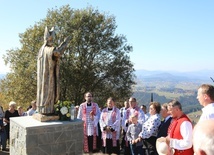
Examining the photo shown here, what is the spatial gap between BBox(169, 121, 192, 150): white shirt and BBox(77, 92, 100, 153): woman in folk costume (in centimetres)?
493

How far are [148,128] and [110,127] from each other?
2.38m

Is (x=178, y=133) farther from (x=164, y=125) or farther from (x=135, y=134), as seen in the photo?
(x=135, y=134)

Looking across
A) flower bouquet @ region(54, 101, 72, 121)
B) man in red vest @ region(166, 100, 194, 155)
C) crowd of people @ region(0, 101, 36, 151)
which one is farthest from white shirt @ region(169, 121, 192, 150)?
crowd of people @ region(0, 101, 36, 151)

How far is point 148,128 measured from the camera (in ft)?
20.4

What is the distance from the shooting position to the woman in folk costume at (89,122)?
8789 millimetres

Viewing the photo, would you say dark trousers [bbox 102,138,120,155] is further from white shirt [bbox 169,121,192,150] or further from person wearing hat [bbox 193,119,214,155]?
person wearing hat [bbox 193,119,214,155]

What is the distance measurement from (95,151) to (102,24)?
15.1 m

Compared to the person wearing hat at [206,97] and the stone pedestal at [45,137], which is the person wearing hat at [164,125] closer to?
the person wearing hat at [206,97]

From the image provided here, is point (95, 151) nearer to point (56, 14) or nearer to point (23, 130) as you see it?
point (23, 130)

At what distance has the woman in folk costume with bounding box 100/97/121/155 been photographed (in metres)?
8.41

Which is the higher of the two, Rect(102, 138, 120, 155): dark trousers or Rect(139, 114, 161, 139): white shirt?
Rect(139, 114, 161, 139): white shirt

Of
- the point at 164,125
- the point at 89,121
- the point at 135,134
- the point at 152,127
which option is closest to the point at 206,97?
the point at 164,125

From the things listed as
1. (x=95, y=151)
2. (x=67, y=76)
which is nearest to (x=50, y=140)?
(x=95, y=151)

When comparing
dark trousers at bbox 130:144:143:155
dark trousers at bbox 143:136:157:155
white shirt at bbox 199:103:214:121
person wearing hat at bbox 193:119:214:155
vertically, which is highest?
person wearing hat at bbox 193:119:214:155
